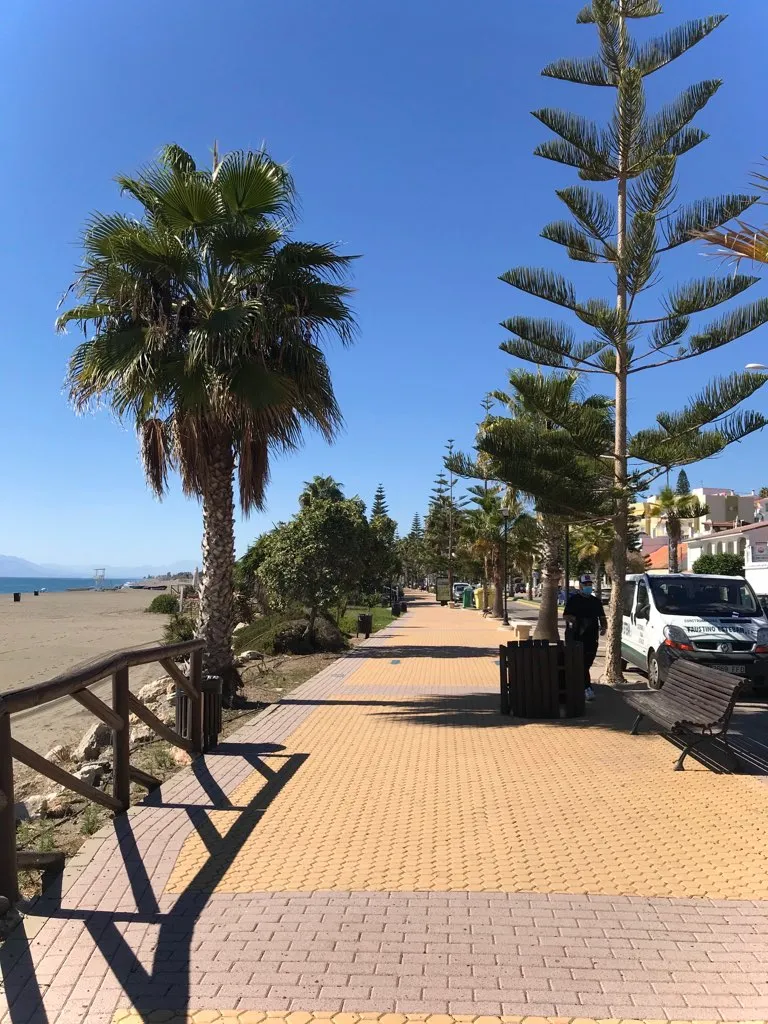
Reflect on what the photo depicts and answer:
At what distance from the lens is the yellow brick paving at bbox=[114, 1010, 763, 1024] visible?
3141mm

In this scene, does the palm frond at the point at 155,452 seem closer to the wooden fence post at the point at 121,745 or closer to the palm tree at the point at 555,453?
the palm tree at the point at 555,453

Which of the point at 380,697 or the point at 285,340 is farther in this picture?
the point at 380,697

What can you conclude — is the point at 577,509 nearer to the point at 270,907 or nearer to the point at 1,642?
the point at 270,907

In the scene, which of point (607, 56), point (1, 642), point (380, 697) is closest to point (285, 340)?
point (380, 697)

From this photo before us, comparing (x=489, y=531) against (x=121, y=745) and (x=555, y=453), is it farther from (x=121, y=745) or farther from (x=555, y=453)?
(x=121, y=745)

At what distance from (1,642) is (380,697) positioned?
2336 centimetres

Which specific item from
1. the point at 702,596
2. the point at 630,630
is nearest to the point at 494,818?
the point at 702,596

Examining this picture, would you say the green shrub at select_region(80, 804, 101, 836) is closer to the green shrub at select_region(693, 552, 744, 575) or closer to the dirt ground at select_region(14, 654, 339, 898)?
the dirt ground at select_region(14, 654, 339, 898)

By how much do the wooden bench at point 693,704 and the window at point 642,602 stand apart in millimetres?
4157

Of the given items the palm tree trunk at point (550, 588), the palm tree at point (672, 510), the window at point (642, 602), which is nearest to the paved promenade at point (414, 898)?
the window at point (642, 602)

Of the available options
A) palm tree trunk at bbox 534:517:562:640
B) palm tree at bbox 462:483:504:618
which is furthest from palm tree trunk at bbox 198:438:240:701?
palm tree at bbox 462:483:504:618

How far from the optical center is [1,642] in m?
30.5

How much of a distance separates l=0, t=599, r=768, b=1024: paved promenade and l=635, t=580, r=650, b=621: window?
5.10 metres

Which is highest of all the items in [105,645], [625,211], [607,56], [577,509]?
[607,56]
